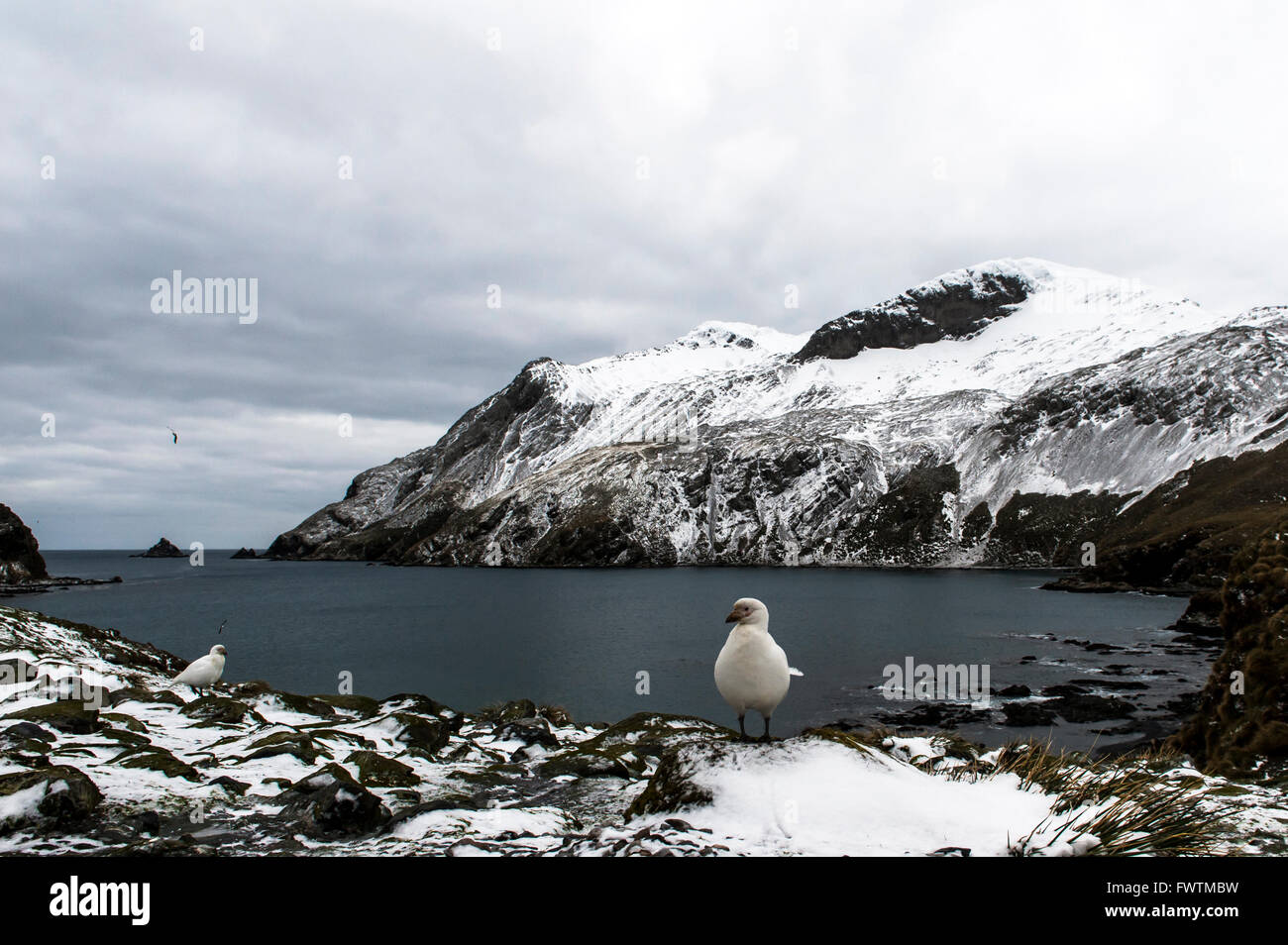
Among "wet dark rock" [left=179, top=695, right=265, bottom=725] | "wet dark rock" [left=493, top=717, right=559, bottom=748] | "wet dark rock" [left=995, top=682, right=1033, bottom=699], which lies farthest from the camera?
"wet dark rock" [left=995, top=682, right=1033, bottom=699]

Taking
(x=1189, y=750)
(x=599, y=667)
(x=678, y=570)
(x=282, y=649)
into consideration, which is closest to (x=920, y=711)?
(x=1189, y=750)

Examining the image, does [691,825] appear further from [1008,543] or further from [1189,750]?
[1008,543]

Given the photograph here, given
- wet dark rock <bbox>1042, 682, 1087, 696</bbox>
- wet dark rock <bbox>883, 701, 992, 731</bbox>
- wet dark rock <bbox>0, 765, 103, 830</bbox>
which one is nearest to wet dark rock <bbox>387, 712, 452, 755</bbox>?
wet dark rock <bbox>0, 765, 103, 830</bbox>

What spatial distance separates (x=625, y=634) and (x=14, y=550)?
151 metres

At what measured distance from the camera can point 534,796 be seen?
1212 cm

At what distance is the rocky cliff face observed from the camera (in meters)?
144

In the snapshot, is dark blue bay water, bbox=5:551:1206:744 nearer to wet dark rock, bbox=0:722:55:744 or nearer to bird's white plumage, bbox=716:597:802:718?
bird's white plumage, bbox=716:597:802:718

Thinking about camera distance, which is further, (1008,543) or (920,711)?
(1008,543)

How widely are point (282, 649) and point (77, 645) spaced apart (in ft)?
166

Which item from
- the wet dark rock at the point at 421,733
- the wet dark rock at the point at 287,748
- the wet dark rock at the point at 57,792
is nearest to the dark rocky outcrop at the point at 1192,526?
the wet dark rock at the point at 421,733

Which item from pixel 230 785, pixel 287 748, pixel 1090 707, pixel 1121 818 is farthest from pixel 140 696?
pixel 1090 707

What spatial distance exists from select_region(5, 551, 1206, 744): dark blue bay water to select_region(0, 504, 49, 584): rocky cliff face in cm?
2082

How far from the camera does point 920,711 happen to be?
4369 centimetres
